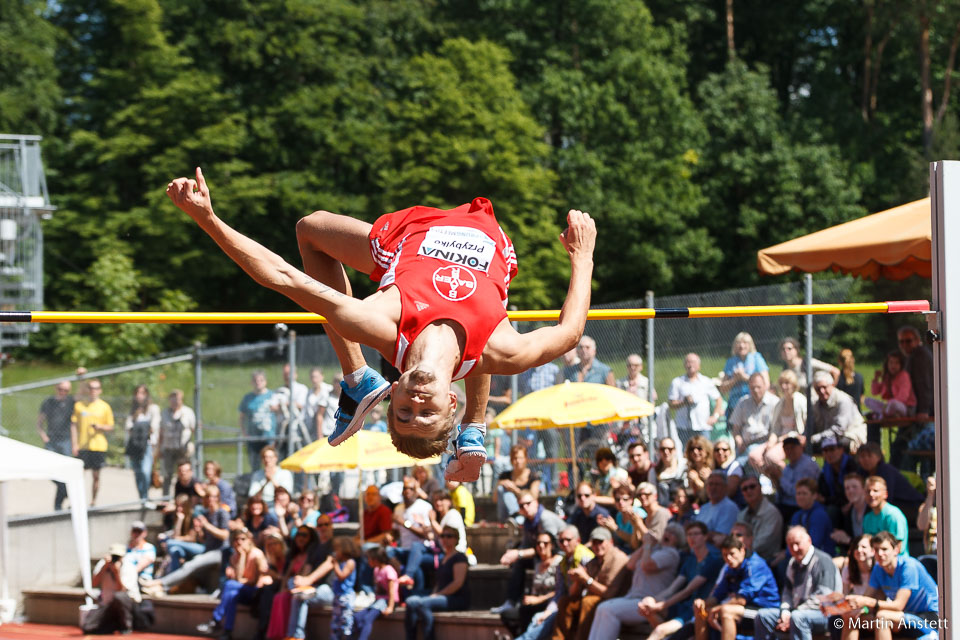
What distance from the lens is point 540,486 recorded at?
34.5ft

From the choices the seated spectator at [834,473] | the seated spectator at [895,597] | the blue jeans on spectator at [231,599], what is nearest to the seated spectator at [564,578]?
the seated spectator at [834,473]

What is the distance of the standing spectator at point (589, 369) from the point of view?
10.5 meters

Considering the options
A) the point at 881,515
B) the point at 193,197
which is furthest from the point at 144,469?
the point at 193,197

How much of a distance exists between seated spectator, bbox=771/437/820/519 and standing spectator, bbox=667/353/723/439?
1.66 metres

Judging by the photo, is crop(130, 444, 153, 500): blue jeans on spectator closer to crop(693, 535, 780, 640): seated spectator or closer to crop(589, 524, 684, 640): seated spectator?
crop(589, 524, 684, 640): seated spectator

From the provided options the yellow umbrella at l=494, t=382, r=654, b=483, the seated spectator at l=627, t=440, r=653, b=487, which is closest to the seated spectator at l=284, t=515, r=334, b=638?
the yellow umbrella at l=494, t=382, r=654, b=483

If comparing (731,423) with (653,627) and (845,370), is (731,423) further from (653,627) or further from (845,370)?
(653,627)

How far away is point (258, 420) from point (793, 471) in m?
6.50

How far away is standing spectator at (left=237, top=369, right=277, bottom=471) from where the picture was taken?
12625mm

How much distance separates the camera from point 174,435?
41.8 feet

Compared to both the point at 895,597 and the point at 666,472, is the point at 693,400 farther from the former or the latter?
the point at 895,597

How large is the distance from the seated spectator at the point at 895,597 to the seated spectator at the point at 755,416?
225 cm

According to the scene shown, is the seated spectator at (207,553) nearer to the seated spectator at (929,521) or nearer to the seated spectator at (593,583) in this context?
the seated spectator at (593,583)

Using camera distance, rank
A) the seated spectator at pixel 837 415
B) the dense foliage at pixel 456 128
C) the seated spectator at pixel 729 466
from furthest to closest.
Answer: the dense foliage at pixel 456 128
the seated spectator at pixel 837 415
the seated spectator at pixel 729 466
